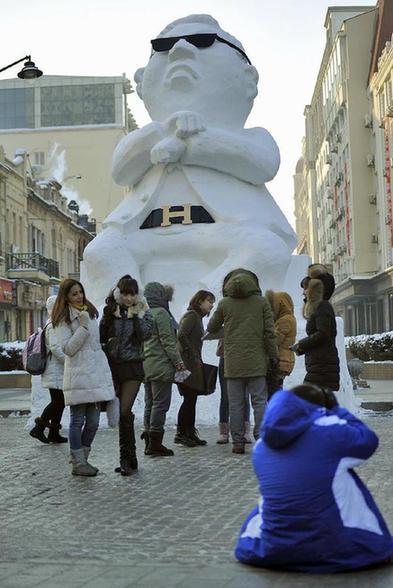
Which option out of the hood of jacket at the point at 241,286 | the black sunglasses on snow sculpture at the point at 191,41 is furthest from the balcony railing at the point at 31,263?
the hood of jacket at the point at 241,286

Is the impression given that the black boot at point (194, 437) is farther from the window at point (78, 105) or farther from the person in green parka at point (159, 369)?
the window at point (78, 105)

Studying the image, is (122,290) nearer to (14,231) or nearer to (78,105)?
(14,231)

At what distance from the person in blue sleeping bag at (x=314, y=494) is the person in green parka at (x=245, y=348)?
410cm

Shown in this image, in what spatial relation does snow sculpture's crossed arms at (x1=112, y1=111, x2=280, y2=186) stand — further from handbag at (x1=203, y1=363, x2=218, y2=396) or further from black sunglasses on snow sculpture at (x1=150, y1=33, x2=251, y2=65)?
handbag at (x1=203, y1=363, x2=218, y2=396)

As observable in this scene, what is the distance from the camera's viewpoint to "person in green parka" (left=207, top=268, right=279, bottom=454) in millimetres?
8578

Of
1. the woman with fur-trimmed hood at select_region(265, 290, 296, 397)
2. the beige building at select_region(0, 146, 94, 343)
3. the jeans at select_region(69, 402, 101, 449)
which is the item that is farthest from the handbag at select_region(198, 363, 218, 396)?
the beige building at select_region(0, 146, 94, 343)

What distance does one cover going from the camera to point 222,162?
42.0 ft

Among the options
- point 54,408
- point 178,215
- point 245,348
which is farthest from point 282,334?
point 178,215

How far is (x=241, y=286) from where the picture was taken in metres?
8.67

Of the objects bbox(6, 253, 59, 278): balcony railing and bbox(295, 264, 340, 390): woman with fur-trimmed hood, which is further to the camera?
bbox(6, 253, 59, 278): balcony railing

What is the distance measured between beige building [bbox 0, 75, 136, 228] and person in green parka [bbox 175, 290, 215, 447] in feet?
184

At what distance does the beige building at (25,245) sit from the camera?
43594mm

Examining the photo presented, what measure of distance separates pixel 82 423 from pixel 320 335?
209 centimetres

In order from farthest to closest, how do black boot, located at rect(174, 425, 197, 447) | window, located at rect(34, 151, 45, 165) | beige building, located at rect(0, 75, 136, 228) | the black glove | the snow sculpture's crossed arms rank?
window, located at rect(34, 151, 45, 165), beige building, located at rect(0, 75, 136, 228), the snow sculpture's crossed arms, black boot, located at rect(174, 425, 197, 447), the black glove
